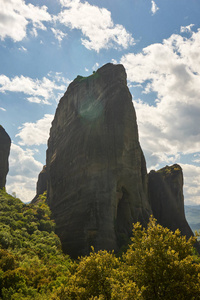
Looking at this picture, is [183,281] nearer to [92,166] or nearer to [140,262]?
[140,262]

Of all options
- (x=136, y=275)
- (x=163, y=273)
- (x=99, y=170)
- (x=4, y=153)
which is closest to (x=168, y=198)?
(x=99, y=170)

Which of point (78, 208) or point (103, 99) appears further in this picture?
point (103, 99)

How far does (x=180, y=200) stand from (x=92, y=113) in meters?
37.4

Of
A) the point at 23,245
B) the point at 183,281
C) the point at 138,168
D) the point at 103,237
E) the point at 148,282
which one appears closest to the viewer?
the point at 183,281

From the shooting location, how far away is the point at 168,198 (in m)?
71.8

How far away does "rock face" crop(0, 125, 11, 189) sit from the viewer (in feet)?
301

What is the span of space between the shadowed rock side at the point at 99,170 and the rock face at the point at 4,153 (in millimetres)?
31271

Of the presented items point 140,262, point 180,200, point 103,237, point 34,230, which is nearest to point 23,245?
point 34,230

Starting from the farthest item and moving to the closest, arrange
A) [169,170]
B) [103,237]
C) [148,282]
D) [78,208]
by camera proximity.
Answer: [169,170], [78,208], [103,237], [148,282]

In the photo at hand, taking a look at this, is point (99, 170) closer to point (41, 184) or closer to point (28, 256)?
point (28, 256)

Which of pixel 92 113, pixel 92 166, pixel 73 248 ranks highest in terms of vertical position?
pixel 92 113

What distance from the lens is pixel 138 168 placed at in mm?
61031

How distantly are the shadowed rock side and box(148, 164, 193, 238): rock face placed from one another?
11.1 m

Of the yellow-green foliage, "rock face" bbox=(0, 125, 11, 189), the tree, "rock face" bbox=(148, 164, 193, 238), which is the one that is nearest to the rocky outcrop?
"rock face" bbox=(0, 125, 11, 189)
